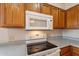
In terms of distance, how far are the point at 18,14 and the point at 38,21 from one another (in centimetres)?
23

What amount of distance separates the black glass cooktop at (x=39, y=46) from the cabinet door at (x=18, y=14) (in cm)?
26

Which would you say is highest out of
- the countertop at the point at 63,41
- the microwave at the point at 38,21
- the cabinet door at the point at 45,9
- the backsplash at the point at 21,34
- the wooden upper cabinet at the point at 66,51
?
the cabinet door at the point at 45,9

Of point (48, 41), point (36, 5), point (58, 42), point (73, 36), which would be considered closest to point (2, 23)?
point (36, 5)

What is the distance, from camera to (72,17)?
1066mm

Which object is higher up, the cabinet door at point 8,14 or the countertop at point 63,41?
the cabinet door at point 8,14

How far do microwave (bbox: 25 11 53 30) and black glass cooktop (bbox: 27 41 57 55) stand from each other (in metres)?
0.18

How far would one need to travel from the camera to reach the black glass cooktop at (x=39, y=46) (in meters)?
1.03

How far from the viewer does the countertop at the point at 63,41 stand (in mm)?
1051

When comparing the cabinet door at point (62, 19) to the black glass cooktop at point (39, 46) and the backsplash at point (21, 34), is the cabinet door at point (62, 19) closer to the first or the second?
the backsplash at point (21, 34)

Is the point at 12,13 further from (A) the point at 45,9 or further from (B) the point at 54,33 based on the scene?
(B) the point at 54,33

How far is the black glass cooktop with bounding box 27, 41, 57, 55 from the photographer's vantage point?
1032mm

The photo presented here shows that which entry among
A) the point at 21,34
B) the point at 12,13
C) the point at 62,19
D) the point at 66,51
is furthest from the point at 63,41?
the point at 12,13

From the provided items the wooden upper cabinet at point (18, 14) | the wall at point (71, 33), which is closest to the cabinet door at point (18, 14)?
the wooden upper cabinet at point (18, 14)

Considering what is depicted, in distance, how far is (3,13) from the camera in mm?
1012
